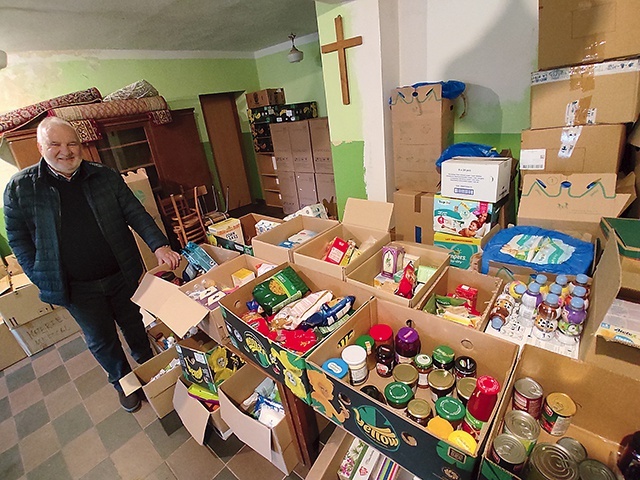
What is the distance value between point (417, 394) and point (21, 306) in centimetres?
277

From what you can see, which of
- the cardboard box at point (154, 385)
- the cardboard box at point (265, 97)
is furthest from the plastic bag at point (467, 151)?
the cardboard box at point (265, 97)

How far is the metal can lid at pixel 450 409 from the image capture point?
0.84 m

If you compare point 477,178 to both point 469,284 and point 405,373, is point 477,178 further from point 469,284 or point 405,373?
point 405,373

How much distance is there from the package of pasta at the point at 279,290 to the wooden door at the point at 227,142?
387cm

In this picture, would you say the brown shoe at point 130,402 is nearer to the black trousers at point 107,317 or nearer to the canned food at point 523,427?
the black trousers at point 107,317

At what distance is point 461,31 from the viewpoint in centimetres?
223

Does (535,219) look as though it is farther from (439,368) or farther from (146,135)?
(146,135)

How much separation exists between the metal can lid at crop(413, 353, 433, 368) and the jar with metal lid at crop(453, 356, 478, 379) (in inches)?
3.0

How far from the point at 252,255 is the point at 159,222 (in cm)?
219

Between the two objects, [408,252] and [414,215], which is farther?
[414,215]

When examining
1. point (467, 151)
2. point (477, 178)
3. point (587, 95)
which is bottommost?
point (477, 178)

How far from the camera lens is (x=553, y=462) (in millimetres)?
704

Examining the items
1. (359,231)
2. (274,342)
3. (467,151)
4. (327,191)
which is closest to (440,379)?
(274,342)


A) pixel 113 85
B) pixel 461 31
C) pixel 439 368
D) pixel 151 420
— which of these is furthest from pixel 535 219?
pixel 113 85
